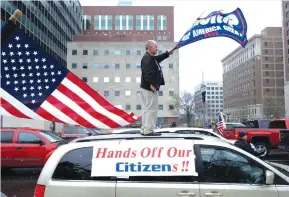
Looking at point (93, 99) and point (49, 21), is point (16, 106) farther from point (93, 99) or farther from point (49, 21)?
point (49, 21)

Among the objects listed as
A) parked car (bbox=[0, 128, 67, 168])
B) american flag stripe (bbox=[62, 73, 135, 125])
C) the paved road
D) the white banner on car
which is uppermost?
american flag stripe (bbox=[62, 73, 135, 125])

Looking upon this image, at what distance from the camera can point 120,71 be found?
76.5 m

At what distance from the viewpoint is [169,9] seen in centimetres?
10144

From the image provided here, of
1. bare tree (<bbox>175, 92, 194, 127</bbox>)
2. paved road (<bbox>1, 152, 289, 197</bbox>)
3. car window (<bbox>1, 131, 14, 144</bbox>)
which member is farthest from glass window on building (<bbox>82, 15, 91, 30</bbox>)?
car window (<bbox>1, 131, 14, 144</bbox>)

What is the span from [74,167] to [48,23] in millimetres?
60096

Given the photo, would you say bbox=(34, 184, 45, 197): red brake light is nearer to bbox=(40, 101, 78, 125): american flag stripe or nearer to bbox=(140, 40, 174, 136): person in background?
bbox=(40, 101, 78, 125): american flag stripe

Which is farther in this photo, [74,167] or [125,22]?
[125,22]

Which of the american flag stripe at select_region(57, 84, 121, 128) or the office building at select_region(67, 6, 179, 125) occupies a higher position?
the office building at select_region(67, 6, 179, 125)

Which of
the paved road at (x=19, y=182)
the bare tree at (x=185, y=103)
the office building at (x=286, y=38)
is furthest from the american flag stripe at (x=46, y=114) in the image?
the office building at (x=286, y=38)

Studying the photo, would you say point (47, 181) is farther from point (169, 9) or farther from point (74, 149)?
point (169, 9)

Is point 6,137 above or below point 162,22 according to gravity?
below

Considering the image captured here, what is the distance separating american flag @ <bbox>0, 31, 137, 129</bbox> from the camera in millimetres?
5645

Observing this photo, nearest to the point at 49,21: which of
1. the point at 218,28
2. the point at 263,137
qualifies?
the point at 263,137

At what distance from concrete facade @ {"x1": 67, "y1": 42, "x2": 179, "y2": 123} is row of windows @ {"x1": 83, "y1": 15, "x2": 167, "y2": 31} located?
25318mm
